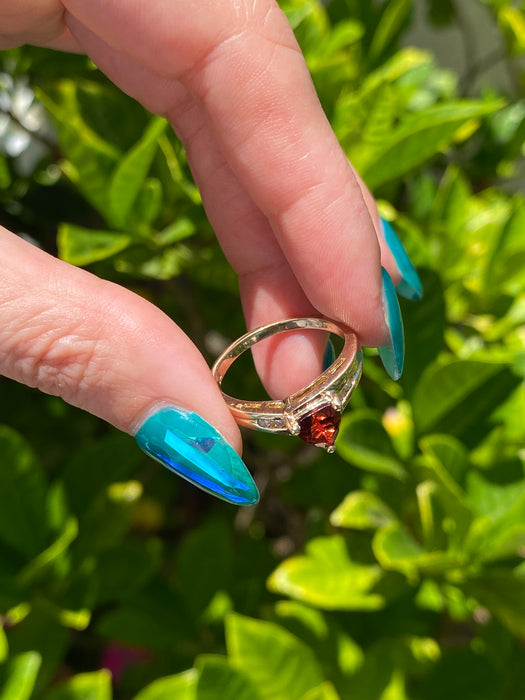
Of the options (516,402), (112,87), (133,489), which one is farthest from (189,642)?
(112,87)

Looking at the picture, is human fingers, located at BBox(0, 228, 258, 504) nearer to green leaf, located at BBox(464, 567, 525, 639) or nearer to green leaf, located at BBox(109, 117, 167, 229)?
green leaf, located at BBox(109, 117, 167, 229)

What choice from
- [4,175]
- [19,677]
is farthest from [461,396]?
[4,175]

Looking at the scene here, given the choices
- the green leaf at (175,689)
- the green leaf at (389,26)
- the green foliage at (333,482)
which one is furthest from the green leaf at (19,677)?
the green leaf at (389,26)

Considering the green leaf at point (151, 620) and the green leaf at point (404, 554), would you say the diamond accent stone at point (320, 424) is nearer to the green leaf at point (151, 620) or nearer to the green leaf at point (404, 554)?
the green leaf at point (404, 554)

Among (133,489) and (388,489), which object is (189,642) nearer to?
(133,489)

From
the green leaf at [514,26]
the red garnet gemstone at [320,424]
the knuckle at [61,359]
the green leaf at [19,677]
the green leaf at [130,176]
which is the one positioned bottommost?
the green leaf at [19,677]

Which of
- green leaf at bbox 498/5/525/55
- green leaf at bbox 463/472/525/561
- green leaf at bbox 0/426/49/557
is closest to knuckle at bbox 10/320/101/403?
green leaf at bbox 0/426/49/557
